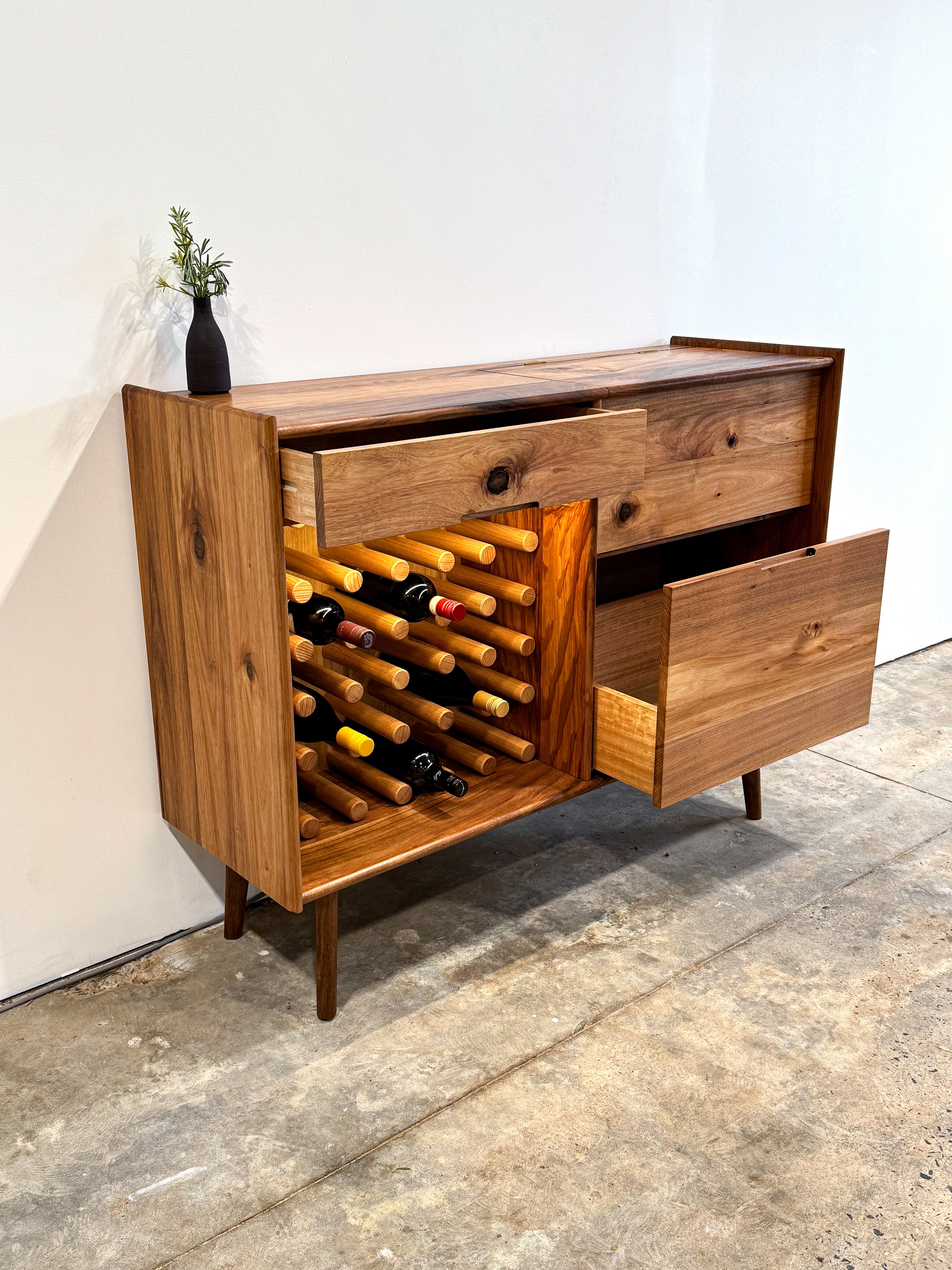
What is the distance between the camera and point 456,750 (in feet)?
6.84

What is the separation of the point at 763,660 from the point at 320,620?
74cm

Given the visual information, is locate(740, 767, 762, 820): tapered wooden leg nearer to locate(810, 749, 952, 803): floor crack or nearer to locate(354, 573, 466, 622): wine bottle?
locate(810, 749, 952, 803): floor crack

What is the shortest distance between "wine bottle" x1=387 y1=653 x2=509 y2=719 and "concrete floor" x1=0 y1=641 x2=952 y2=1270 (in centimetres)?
36

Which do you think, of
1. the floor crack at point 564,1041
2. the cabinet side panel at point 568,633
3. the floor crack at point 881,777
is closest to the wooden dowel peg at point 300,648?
the cabinet side panel at point 568,633

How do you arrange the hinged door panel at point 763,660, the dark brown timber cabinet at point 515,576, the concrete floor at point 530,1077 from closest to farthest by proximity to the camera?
the concrete floor at point 530,1077
the dark brown timber cabinet at point 515,576
the hinged door panel at point 763,660

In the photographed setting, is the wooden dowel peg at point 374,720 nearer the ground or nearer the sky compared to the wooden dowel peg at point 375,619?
nearer the ground

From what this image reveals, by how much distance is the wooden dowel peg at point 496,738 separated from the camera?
6.84 feet

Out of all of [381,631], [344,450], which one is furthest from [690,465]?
[344,450]

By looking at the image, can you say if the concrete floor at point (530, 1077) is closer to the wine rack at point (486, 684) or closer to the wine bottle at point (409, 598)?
the wine rack at point (486, 684)

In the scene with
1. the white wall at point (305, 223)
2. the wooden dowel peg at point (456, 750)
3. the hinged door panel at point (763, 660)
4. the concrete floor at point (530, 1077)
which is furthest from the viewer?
the wooden dowel peg at point (456, 750)

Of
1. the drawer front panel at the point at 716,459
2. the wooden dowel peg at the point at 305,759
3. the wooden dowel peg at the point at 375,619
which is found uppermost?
the drawer front panel at the point at 716,459

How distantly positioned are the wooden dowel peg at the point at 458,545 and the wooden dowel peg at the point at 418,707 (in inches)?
10.5

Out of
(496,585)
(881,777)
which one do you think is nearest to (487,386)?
(496,585)

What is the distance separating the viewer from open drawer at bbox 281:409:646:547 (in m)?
1.45
